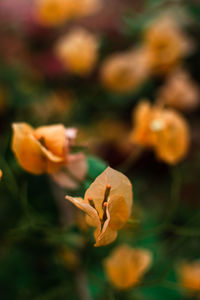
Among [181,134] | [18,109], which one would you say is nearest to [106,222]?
[181,134]

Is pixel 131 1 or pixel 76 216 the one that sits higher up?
pixel 131 1

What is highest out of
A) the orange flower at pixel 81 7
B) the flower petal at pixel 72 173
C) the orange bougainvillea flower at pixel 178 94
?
the orange flower at pixel 81 7

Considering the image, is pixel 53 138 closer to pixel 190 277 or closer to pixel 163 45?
pixel 190 277

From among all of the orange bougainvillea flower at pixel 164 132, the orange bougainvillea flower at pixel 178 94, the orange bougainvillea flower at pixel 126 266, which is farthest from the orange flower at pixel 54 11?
the orange bougainvillea flower at pixel 126 266

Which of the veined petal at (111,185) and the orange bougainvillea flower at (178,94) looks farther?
the orange bougainvillea flower at (178,94)

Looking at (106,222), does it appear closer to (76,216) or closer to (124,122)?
(76,216)

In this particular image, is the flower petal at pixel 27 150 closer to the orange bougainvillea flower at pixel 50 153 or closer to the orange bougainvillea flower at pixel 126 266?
the orange bougainvillea flower at pixel 50 153
